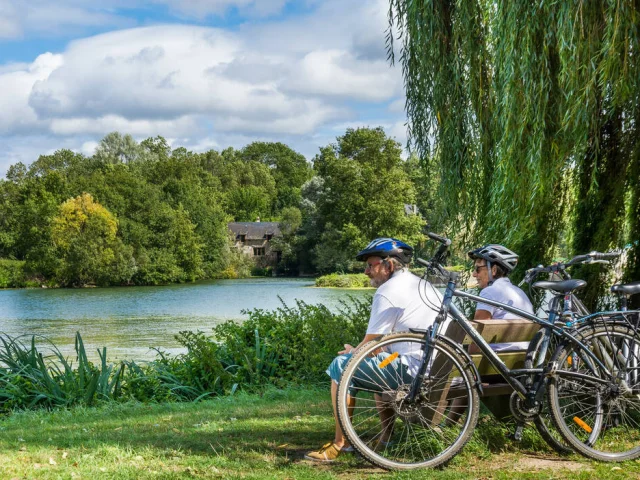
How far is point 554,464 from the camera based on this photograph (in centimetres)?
432

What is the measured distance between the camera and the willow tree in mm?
5887

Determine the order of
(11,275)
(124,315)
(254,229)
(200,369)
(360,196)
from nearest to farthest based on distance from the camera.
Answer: (200,369), (124,315), (360,196), (11,275), (254,229)

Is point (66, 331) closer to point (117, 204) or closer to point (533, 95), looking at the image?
point (533, 95)

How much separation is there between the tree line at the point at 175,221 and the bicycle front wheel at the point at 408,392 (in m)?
47.2

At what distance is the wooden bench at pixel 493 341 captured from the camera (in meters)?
4.34

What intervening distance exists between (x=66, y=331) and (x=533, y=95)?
21796mm

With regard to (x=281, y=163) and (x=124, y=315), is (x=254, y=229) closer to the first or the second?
(x=281, y=163)

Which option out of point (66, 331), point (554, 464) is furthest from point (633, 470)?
point (66, 331)

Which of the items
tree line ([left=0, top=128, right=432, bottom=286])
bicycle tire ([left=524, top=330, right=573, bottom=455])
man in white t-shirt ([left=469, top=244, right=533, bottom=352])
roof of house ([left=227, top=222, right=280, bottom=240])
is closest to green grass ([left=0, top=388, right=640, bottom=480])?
bicycle tire ([left=524, top=330, right=573, bottom=455])

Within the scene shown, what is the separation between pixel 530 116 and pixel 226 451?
11.8 ft

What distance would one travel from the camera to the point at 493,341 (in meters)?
4.52

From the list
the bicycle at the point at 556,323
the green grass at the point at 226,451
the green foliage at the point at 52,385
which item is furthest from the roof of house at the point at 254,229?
the bicycle at the point at 556,323

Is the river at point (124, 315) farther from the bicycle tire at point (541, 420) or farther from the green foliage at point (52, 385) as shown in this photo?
the bicycle tire at point (541, 420)

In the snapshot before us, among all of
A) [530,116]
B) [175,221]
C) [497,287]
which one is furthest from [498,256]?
[175,221]
